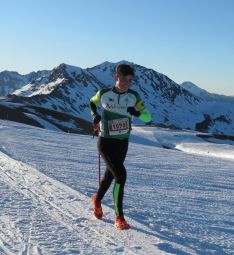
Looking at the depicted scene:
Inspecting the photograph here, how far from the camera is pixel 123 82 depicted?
22.8 feet

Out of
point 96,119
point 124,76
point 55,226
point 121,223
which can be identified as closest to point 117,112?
point 96,119

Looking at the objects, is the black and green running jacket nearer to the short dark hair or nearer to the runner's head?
the runner's head

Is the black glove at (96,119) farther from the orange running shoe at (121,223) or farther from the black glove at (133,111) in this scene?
the orange running shoe at (121,223)

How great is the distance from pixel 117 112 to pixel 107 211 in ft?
6.10

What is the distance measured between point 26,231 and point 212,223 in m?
3.15

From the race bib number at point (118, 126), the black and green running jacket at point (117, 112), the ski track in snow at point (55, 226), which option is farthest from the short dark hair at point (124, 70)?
the ski track in snow at point (55, 226)

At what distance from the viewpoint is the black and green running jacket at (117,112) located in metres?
6.98

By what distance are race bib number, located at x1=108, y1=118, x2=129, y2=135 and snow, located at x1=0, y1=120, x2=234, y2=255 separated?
1.50 meters

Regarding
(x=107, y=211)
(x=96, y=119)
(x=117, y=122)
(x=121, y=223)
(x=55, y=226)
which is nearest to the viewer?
(x=55, y=226)

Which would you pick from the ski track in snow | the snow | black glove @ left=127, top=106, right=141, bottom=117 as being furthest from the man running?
the snow

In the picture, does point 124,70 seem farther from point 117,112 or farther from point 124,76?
point 117,112

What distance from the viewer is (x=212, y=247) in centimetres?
592

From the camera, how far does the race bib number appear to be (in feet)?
22.8

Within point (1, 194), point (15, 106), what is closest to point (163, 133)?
point (15, 106)
